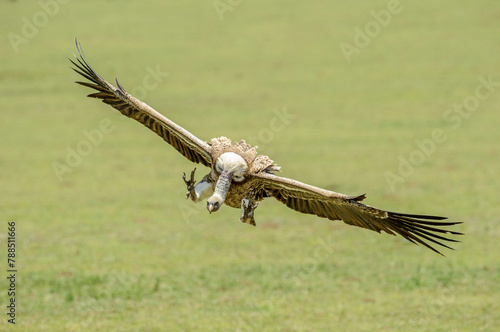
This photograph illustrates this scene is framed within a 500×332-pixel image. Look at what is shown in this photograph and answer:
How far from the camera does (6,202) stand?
21.7 metres

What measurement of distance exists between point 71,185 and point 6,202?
82.9 inches

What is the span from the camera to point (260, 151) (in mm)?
24922

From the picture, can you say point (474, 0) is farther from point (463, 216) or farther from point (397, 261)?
point (397, 261)

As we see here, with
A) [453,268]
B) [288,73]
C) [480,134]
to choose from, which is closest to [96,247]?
[453,268]

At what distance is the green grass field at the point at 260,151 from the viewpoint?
15227 mm
